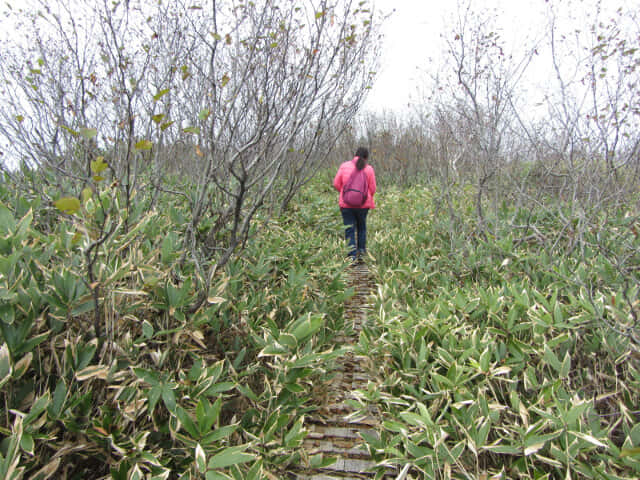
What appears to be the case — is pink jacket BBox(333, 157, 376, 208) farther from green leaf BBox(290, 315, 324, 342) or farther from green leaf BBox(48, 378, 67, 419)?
green leaf BBox(48, 378, 67, 419)

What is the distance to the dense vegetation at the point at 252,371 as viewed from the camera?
4.67ft

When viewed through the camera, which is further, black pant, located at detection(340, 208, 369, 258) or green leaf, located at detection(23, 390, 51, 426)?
black pant, located at detection(340, 208, 369, 258)

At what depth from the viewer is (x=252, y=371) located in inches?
78.9

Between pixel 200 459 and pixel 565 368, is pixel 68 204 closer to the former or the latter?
Answer: pixel 200 459

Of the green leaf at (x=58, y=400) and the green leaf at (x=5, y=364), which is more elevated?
the green leaf at (x=5, y=364)

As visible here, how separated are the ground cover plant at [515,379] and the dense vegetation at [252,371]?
0.01 m

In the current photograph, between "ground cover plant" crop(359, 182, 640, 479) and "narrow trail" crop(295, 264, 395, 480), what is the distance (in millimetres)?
127

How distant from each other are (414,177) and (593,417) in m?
8.94

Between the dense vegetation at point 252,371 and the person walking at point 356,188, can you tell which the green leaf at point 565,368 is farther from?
the person walking at point 356,188

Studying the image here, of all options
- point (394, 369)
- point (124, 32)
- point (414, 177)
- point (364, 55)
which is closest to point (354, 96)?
point (364, 55)

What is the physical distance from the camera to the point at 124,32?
2701 millimetres

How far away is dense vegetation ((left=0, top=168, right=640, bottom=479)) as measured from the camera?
1423mm

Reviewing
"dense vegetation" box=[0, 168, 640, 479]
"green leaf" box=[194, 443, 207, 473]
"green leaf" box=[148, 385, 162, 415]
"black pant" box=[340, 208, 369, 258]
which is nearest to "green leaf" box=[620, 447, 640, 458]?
"dense vegetation" box=[0, 168, 640, 479]

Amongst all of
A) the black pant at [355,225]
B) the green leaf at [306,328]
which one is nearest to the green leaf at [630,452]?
the green leaf at [306,328]
